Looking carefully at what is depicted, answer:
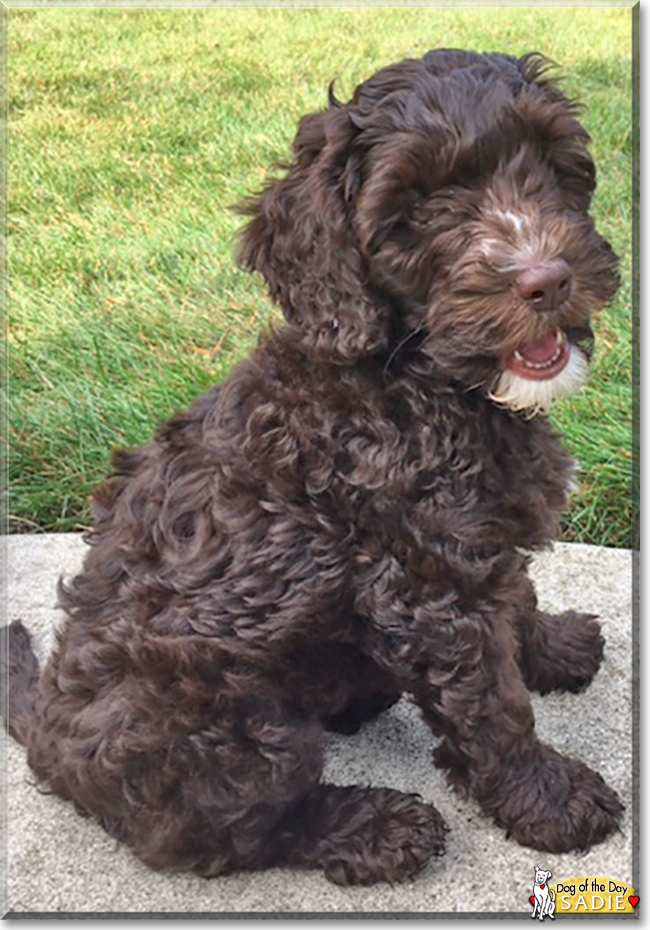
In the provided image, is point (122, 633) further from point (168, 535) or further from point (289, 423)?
point (289, 423)

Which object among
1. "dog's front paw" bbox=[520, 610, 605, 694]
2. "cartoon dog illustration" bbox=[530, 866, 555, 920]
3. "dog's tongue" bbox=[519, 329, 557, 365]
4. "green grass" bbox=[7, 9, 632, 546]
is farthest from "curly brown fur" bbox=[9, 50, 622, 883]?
"green grass" bbox=[7, 9, 632, 546]

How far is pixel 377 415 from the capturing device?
2.67 metres

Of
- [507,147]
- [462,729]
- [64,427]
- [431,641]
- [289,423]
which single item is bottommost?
[64,427]

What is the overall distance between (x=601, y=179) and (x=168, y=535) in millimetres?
4321

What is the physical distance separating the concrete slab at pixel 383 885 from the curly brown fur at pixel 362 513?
69 mm

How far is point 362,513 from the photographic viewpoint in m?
2.71

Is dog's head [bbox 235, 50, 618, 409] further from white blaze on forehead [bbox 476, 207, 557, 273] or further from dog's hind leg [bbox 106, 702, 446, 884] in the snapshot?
dog's hind leg [bbox 106, 702, 446, 884]

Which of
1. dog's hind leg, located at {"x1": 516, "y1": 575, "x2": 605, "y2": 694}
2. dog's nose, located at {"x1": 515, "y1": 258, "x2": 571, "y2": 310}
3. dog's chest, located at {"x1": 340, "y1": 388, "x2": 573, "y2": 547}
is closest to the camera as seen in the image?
dog's nose, located at {"x1": 515, "y1": 258, "x2": 571, "y2": 310}

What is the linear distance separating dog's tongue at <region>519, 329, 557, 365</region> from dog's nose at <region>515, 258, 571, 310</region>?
149 mm

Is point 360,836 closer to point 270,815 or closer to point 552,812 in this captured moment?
point 270,815

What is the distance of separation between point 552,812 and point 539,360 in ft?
3.89

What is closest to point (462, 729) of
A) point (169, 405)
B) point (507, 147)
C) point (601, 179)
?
point (507, 147)

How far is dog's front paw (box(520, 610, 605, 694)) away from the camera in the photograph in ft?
11.4

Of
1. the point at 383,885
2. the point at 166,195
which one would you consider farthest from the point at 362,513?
the point at 166,195
